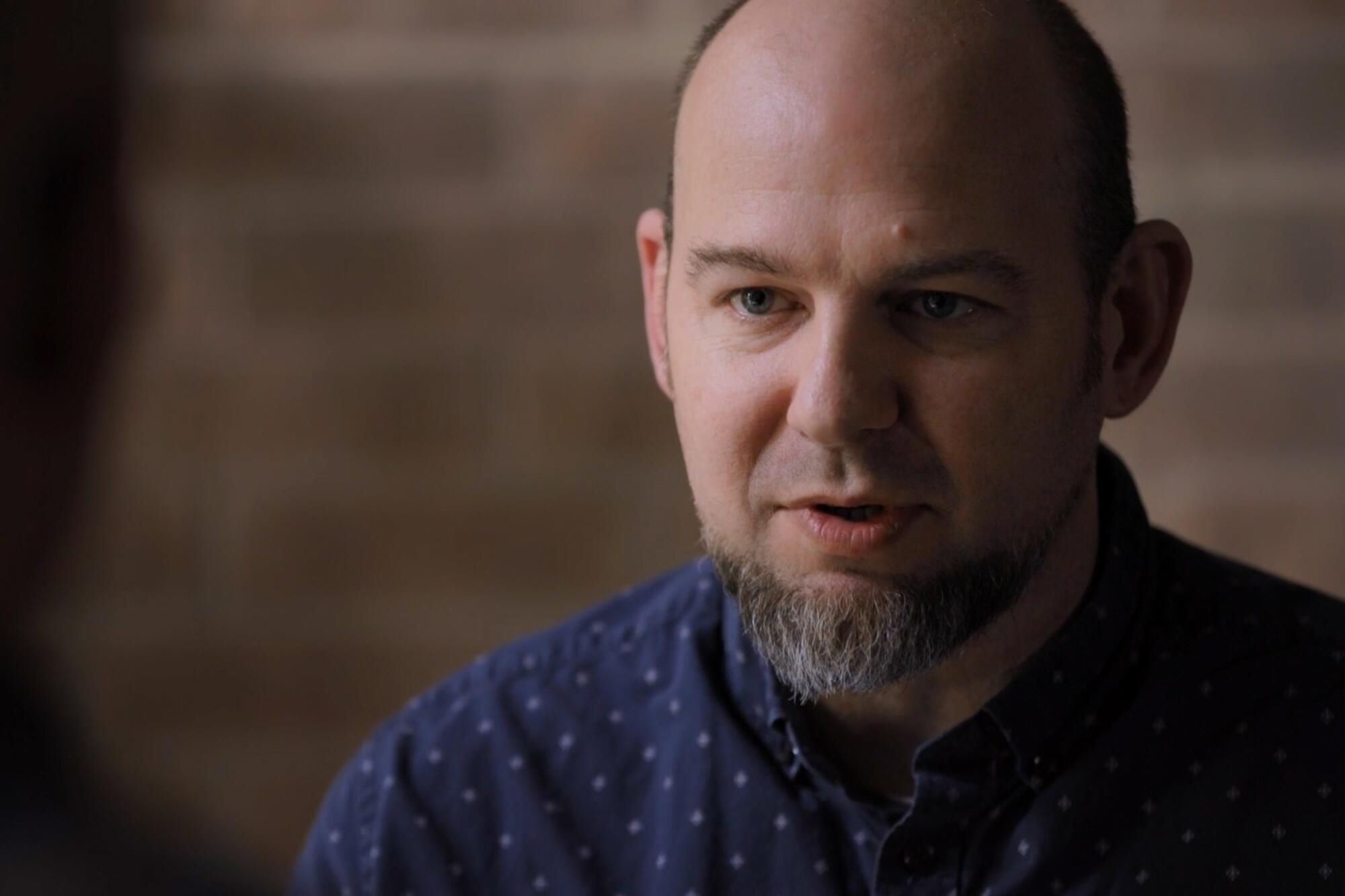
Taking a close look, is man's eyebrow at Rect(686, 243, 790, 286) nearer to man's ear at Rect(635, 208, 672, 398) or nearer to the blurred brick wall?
man's ear at Rect(635, 208, 672, 398)

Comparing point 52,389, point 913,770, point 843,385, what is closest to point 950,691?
point 913,770

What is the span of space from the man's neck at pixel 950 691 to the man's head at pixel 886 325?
5 cm

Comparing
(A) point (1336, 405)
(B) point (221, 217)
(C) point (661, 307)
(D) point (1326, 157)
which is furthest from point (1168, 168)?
(B) point (221, 217)

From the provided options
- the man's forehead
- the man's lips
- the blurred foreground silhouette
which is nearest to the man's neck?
the man's lips

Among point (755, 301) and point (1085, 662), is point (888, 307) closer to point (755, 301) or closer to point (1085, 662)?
point (755, 301)

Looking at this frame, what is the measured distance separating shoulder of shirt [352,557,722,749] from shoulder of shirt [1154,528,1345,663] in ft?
1.28

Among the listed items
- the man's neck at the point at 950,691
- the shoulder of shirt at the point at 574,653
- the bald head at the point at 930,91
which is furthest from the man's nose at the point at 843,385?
the shoulder of shirt at the point at 574,653

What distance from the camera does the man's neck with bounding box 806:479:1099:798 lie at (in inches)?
49.2

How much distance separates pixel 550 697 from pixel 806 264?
473 millimetres

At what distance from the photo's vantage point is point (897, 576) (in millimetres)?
1158

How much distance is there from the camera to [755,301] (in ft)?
3.91

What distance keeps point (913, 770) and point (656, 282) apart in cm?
47

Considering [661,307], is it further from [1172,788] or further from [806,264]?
[1172,788]

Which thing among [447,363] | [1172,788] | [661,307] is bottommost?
[1172,788]
